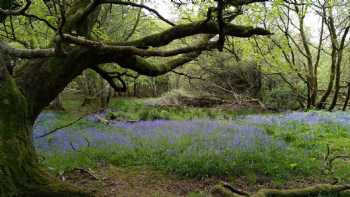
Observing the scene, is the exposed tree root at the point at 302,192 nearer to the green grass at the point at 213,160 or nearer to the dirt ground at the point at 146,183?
the dirt ground at the point at 146,183

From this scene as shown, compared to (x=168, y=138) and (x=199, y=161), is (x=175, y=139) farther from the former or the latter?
(x=199, y=161)

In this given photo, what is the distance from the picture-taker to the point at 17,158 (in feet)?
16.6

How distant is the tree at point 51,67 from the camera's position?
16.8ft

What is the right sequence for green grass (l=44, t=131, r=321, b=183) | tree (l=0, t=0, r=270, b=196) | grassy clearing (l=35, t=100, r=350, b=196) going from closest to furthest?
tree (l=0, t=0, r=270, b=196) → grassy clearing (l=35, t=100, r=350, b=196) → green grass (l=44, t=131, r=321, b=183)

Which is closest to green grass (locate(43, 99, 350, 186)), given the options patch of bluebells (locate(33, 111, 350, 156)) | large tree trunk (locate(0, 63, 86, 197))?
patch of bluebells (locate(33, 111, 350, 156))

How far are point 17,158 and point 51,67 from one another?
238 cm

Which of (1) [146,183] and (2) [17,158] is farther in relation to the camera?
(1) [146,183]

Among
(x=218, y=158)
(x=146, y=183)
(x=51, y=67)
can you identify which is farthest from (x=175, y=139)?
(x=51, y=67)

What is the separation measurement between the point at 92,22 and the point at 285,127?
9002 millimetres

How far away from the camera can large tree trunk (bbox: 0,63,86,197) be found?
4.89m

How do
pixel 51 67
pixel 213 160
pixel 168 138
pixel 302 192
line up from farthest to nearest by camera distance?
pixel 168 138, pixel 213 160, pixel 51 67, pixel 302 192

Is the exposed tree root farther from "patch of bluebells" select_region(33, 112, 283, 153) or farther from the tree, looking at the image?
"patch of bluebells" select_region(33, 112, 283, 153)

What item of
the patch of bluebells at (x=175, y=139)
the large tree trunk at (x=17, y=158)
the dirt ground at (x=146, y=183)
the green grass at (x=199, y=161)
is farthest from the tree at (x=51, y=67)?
the patch of bluebells at (x=175, y=139)

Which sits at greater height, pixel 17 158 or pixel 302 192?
pixel 17 158
